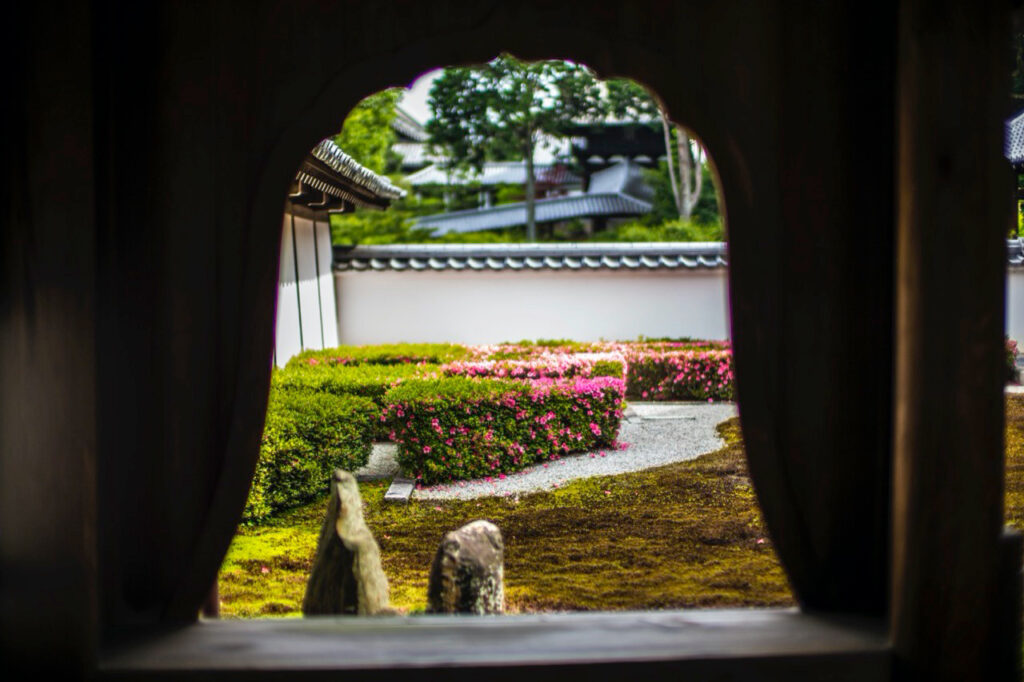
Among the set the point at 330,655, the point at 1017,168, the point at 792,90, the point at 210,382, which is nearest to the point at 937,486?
the point at 792,90

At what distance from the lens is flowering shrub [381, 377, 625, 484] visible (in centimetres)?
650

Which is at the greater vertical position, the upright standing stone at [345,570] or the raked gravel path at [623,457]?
the upright standing stone at [345,570]

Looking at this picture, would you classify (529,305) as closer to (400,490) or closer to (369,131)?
(369,131)

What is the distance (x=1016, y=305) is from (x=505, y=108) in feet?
46.2

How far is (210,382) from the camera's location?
Result: 2.55 meters

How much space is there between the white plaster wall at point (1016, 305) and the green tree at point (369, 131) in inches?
403

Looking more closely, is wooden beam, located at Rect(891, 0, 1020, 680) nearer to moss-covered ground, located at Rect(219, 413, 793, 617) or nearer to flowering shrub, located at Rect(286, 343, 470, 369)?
moss-covered ground, located at Rect(219, 413, 793, 617)

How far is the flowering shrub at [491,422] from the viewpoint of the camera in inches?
256

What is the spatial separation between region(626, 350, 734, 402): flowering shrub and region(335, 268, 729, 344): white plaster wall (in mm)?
2049

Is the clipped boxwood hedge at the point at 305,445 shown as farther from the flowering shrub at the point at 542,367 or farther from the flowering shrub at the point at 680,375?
the flowering shrub at the point at 680,375

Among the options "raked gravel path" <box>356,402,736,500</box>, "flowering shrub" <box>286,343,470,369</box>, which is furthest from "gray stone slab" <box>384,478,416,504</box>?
"flowering shrub" <box>286,343,470,369</box>

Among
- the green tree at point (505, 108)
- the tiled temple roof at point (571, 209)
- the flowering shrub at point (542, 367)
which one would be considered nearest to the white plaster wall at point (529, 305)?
the flowering shrub at point (542, 367)

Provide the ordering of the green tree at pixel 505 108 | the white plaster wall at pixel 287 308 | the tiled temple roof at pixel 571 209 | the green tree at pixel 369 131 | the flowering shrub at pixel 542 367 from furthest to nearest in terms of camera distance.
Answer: the tiled temple roof at pixel 571 209 → the green tree at pixel 505 108 → the green tree at pixel 369 131 → the white plaster wall at pixel 287 308 → the flowering shrub at pixel 542 367

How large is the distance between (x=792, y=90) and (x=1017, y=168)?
33.7 feet
